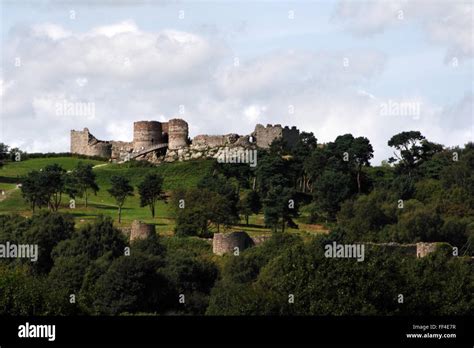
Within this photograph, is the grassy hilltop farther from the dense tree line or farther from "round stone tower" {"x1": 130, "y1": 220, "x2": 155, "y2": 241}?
the dense tree line

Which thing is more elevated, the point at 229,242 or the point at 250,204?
the point at 250,204

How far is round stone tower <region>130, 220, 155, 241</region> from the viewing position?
270 feet

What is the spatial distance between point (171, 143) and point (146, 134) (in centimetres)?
360

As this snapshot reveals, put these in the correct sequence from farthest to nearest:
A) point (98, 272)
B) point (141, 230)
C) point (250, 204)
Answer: point (250, 204)
point (141, 230)
point (98, 272)

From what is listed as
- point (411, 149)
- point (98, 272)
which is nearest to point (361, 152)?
point (411, 149)

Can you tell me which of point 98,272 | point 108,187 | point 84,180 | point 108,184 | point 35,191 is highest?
point 108,184

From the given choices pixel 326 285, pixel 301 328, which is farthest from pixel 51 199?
pixel 301 328

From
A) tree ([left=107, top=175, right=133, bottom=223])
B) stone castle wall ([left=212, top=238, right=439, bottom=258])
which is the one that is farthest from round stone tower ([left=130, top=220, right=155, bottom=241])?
tree ([left=107, top=175, right=133, bottom=223])

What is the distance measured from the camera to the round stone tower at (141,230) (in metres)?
82.4

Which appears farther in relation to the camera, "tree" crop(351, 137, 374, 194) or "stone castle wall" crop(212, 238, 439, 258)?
"tree" crop(351, 137, 374, 194)

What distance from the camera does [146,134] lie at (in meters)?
132

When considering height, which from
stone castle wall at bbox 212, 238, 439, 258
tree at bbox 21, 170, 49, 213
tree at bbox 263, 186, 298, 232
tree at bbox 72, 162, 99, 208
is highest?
tree at bbox 72, 162, 99, 208

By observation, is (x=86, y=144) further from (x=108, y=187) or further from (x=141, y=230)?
(x=141, y=230)

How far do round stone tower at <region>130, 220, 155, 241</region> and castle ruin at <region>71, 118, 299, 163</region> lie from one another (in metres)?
38.4
